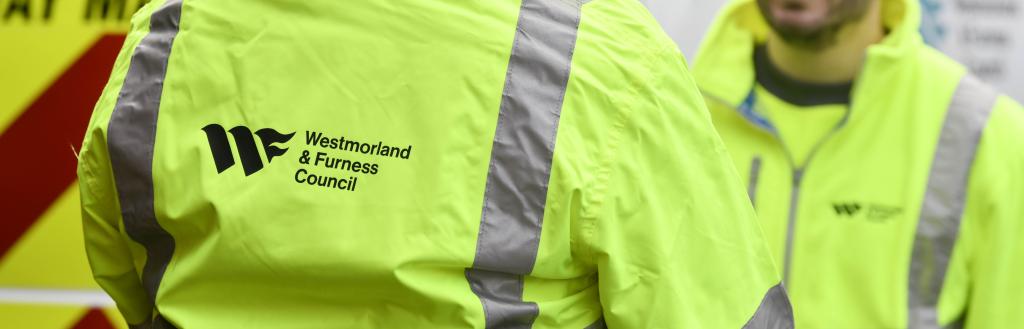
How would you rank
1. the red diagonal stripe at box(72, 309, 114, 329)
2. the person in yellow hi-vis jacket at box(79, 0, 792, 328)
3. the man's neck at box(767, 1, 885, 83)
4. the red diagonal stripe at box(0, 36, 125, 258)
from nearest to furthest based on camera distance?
the person in yellow hi-vis jacket at box(79, 0, 792, 328) → the red diagonal stripe at box(0, 36, 125, 258) → the red diagonal stripe at box(72, 309, 114, 329) → the man's neck at box(767, 1, 885, 83)

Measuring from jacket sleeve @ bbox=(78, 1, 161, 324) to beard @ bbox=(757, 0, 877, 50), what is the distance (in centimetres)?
164

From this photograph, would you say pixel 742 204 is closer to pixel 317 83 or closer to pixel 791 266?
pixel 317 83

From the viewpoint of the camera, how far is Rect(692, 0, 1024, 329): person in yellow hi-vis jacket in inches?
112

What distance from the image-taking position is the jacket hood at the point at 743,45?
3.02 metres

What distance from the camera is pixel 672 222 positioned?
156 centimetres

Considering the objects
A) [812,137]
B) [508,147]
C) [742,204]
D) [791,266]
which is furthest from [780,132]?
[508,147]

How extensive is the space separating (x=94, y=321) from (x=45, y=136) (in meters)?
0.38

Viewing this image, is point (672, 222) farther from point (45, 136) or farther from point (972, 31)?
point (972, 31)

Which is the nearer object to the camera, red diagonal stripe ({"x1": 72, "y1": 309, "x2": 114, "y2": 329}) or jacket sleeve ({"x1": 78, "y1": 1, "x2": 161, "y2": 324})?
jacket sleeve ({"x1": 78, "y1": 1, "x2": 161, "y2": 324})

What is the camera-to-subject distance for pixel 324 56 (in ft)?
4.94

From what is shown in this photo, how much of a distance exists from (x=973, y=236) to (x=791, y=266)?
0.37 m

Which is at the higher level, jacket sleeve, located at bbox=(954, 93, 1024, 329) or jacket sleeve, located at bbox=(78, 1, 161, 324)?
jacket sleeve, located at bbox=(78, 1, 161, 324)

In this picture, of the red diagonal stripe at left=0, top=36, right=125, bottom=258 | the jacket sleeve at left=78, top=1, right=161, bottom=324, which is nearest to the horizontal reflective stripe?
Result: the red diagonal stripe at left=0, top=36, right=125, bottom=258

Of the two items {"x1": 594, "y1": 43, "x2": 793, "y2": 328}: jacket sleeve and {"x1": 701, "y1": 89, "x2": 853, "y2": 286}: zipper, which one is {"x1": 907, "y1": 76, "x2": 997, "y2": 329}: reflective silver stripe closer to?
{"x1": 701, "y1": 89, "x2": 853, "y2": 286}: zipper
